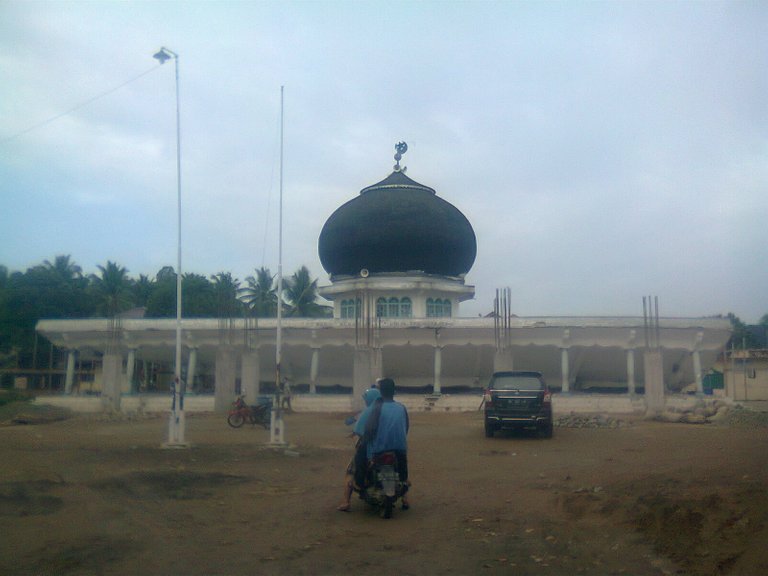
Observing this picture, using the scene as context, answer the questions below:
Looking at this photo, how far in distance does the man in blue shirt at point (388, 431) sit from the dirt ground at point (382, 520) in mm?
702

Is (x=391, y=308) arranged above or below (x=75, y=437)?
above

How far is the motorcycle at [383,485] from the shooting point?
25.7 ft

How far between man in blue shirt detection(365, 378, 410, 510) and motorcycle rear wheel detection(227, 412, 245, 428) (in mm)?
14441

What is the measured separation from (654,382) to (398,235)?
15391 millimetres

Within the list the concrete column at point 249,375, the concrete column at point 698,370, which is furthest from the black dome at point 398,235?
the concrete column at point 698,370

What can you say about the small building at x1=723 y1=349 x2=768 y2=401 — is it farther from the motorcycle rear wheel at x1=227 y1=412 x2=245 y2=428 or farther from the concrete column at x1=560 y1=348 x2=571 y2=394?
the motorcycle rear wheel at x1=227 y1=412 x2=245 y2=428

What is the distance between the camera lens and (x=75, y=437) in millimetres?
17922

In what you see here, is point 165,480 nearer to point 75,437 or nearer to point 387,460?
point 387,460

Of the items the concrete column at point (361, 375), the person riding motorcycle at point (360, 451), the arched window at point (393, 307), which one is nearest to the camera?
the person riding motorcycle at point (360, 451)

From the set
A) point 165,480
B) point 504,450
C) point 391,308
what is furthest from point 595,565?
point 391,308

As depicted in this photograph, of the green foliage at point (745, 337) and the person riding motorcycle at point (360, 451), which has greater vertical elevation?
the green foliage at point (745, 337)

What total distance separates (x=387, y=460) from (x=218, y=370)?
69.9ft

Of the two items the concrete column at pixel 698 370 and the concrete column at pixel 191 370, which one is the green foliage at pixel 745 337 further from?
the concrete column at pixel 191 370

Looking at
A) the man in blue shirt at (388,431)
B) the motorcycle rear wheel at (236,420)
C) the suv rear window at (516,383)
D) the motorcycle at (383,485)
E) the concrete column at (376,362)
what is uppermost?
the concrete column at (376,362)
